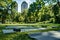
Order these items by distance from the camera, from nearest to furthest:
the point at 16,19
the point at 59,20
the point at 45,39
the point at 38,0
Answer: the point at 45,39 → the point at 38,0 → the point at 59,20 → the point at 16,19

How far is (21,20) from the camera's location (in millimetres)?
54625

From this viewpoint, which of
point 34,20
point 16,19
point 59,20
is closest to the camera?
point 59,20

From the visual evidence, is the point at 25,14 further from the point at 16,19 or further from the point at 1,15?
the point at 1,15

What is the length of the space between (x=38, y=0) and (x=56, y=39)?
16.6 m

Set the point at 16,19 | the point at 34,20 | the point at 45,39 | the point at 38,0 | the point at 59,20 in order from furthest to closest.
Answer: the point at 16,19 → the point at 34,20 → the point at 59,20 → the point at 38,0 → the point at 45,39

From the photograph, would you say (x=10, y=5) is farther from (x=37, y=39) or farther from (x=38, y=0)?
(x=37, y=39)

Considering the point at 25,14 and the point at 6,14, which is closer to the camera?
the point at 6,14

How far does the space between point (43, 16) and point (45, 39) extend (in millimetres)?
38719

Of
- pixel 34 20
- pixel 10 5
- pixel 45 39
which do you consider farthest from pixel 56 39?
pixel 34 20

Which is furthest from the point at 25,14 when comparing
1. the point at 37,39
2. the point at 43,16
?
the point at 37,39

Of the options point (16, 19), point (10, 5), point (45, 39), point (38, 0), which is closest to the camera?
point (45, 39)

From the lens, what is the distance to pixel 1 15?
145 ft

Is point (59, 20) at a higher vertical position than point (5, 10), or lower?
lower

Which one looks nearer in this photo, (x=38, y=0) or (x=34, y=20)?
(x=38, y=0)
